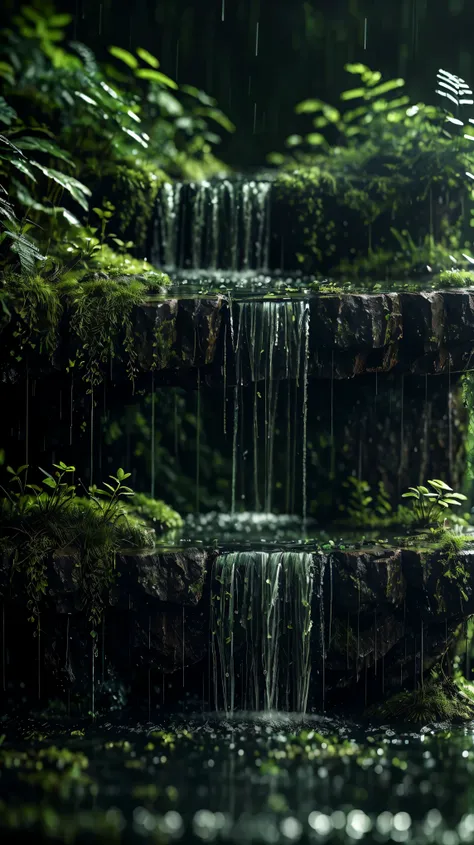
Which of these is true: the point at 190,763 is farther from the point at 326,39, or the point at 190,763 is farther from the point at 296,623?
the point at 326,39

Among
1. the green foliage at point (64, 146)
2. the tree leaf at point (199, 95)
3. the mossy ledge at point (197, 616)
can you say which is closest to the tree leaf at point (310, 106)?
the tree leaf at point (199, 95)

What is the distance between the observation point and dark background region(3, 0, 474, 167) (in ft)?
36.3

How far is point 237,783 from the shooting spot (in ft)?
15.6

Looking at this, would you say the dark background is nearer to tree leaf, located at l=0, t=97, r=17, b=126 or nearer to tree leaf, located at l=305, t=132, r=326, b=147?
tree leaf, located at l=305, t=132, r=326, b=147

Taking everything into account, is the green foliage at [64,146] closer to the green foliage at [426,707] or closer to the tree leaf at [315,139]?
the tree leaf at [315,139]

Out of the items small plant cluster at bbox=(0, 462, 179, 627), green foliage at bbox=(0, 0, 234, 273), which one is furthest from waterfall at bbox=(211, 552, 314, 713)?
green foliage at bbox=(0, 0, 234, 273)

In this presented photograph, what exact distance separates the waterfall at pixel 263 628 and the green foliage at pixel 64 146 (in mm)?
3111

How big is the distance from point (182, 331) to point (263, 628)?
240cm

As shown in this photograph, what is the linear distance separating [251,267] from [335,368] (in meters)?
2.59

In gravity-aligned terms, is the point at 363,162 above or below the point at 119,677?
above

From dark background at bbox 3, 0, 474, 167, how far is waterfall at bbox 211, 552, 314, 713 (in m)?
7.31

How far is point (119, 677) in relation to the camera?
6586mm

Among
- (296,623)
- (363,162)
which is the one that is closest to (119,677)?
(296,623)

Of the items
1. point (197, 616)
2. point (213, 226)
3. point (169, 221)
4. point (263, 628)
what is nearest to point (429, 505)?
point (263, 628)
